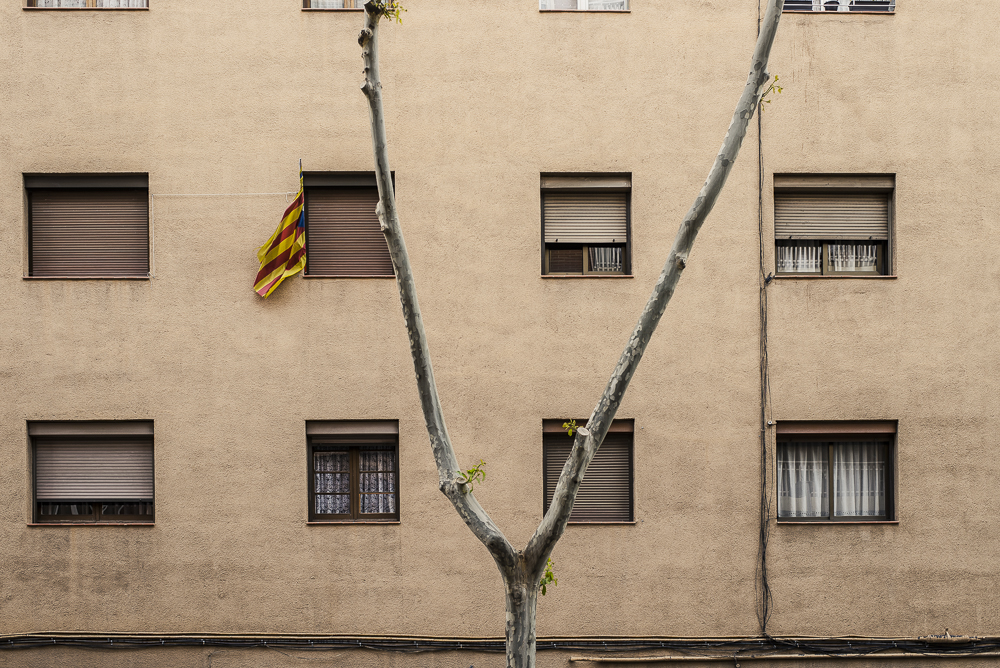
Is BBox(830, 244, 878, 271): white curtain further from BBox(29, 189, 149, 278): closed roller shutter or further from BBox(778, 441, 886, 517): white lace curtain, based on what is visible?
BBox(29, 189, 149, 278): closed roller shutter

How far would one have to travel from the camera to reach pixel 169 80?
779 cm

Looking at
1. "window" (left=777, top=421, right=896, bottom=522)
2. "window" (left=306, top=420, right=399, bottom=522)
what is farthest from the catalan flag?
"window" (left=777, top=421, right=896, bottom=522)

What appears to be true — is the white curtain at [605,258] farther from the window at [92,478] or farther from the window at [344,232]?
the window at [92,478]

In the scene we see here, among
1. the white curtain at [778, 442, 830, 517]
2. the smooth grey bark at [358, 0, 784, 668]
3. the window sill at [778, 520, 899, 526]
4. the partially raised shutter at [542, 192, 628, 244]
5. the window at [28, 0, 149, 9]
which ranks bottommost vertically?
the window sill at [778, 520, 899, 526]

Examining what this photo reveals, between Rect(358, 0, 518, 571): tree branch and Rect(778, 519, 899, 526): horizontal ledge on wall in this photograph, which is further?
Rect(778, 519, 899, 526): horizontal ledge on wall

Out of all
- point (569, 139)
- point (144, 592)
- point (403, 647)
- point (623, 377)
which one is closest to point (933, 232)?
point (569, 139)

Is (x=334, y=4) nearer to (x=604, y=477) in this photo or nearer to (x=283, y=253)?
(x=283, y=253)

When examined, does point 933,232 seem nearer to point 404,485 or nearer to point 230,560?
point 404,485

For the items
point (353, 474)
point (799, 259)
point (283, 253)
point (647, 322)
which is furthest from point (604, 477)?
point (283, 253)

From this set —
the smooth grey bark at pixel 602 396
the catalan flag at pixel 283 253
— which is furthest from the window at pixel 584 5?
the smooth grey bark at pixel 602 396

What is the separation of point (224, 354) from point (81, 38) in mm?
3499

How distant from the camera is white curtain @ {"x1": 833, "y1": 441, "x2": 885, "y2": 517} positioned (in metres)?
7.98

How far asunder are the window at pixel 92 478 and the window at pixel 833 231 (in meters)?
6.88

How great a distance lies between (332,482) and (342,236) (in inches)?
99.7
